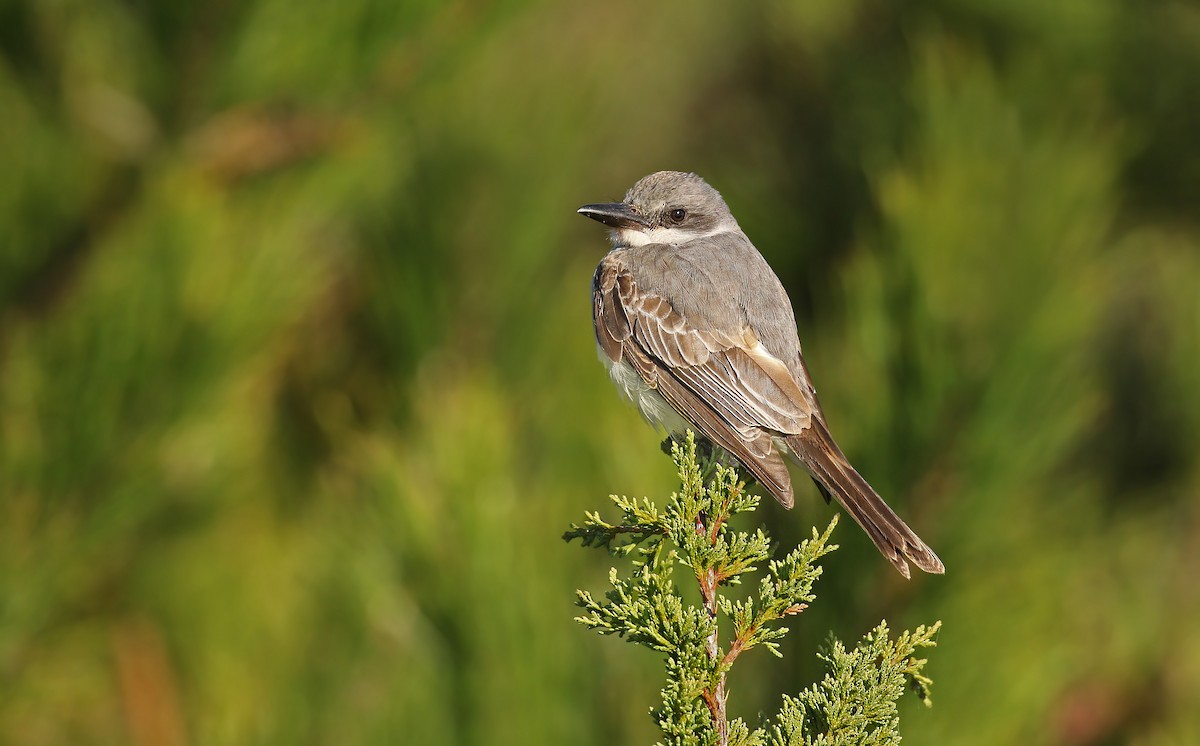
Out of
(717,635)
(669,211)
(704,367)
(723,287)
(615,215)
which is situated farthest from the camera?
(669,211)

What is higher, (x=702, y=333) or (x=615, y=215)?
(x=615, y=215)

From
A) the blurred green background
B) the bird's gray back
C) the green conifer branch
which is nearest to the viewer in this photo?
the green conifer branch

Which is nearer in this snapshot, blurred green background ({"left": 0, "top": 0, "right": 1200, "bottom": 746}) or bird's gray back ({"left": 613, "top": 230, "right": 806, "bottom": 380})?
blurred green background ({"left": 0, "top": 0, "right": 1200, "bottom": 746})

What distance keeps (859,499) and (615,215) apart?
153 centimetres

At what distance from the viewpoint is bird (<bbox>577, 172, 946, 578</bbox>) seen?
3.62m

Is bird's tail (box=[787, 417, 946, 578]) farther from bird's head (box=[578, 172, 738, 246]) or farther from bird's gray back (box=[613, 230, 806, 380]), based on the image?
bird's head (box=[578, 172, 738, 246])

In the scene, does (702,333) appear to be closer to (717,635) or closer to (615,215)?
(615,215)

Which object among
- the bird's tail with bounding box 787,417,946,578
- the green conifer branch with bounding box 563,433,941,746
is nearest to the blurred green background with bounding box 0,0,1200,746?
the bird's tail with bounding box 787,417,946,578

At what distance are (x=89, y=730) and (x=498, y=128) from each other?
212cm

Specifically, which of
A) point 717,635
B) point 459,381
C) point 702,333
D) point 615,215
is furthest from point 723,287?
point 717,635

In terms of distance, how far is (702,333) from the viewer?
4012 millimetres

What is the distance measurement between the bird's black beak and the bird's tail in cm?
98

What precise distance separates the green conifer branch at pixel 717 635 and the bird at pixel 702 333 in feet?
3.56

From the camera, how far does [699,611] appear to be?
2.05m
